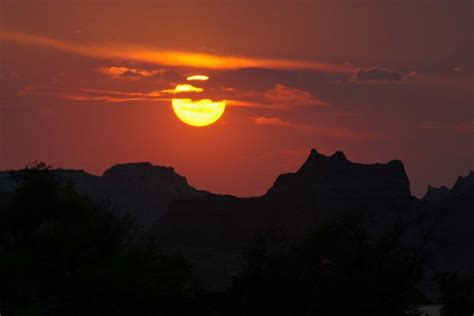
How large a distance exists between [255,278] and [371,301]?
11709 millimetres

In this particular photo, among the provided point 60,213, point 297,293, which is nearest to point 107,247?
point 60,213

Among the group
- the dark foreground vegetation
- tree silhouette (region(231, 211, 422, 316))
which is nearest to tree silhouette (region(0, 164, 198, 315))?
the dark foreground vegetation

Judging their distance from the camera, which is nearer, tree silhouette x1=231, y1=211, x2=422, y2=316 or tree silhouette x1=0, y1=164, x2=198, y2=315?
tree silhouette x1=0, y1=164, x2=198, y2=315

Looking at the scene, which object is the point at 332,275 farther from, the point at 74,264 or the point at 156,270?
the point at 74,264

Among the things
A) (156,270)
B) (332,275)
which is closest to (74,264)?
(156,270)

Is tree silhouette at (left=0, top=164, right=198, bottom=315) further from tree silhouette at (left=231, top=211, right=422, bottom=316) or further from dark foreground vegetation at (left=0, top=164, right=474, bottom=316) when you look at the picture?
tree silhouette at (left=231, top=211, right=422, bottom=316)

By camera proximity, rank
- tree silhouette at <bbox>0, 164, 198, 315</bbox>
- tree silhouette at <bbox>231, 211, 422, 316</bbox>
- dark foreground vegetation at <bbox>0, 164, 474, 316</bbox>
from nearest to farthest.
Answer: tree silhouette at <bbox>0, 164, 198, 315</bbox> → dark foreground vegetation at <bbox>0, 164, 474, 316</bbox> → tree silhouette at <bbox>231, 211, 422, 316</bbox>

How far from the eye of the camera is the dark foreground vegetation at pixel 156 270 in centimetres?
6231

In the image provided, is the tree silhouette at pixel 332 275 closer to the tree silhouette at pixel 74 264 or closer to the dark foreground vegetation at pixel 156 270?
the dark foreground vegetation at pixel 156 270

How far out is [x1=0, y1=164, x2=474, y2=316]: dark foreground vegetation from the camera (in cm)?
6231

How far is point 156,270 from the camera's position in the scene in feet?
224

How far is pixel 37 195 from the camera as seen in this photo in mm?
78438

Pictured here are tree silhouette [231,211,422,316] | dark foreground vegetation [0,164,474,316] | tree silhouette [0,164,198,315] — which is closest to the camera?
tree silhouette [0,164,198,315]

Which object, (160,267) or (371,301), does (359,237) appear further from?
(160,267)
